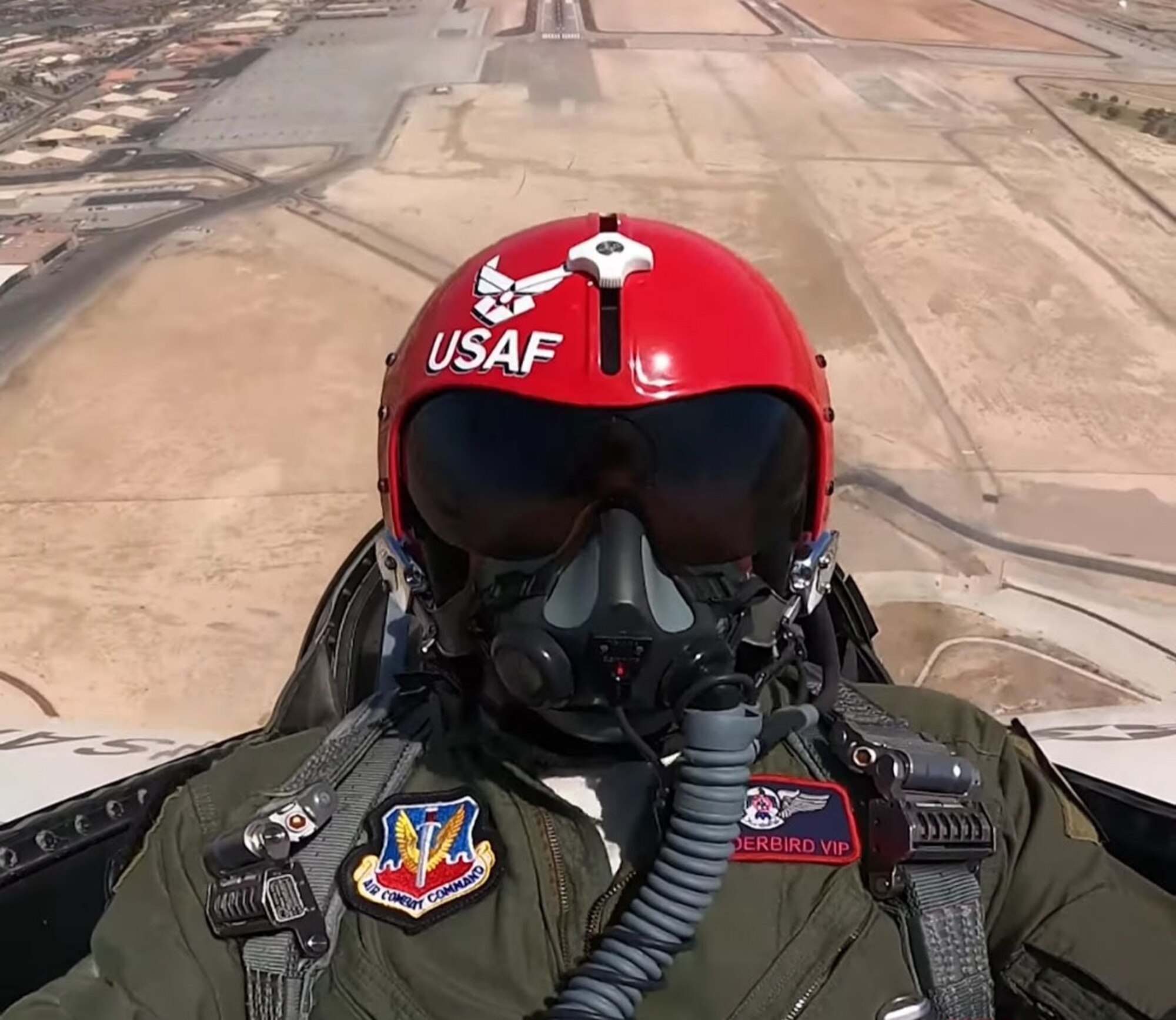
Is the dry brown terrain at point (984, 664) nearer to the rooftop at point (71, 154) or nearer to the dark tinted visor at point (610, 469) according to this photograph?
the dark tinted visor at point (610, 469)

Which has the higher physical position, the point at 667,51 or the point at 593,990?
the point at 593,990

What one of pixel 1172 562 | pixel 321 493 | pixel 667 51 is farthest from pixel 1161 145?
pixel 321 493

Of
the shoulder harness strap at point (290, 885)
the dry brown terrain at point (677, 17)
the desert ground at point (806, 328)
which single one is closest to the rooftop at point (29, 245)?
the desert ground at point (806, 328)

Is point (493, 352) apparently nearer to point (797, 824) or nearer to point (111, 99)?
point (797, 824)

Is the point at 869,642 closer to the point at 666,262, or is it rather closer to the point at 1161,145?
the point at 666,262

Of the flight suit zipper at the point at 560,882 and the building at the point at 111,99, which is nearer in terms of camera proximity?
the flight suit zipper at the point at 560,882

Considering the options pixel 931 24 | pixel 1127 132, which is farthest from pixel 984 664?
pixel 931 24
